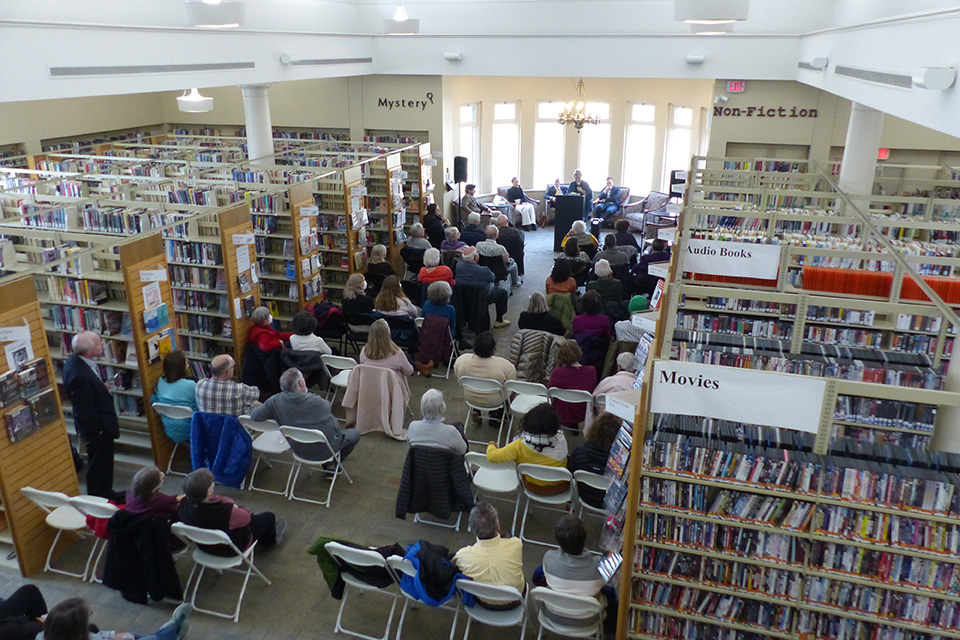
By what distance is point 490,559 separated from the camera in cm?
412

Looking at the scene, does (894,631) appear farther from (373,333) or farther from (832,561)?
(373,333)

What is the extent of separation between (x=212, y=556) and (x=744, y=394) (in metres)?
3.46

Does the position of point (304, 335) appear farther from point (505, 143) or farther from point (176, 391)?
point (505, 143)

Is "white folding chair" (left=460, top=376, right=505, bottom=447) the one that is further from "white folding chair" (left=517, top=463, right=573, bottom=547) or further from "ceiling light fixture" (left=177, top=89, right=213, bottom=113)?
"ceiling light fixture" (left=177, top=89, right=213, bottom=113)

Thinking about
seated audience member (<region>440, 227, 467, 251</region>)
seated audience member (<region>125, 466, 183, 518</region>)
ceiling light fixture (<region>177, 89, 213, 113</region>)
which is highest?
ceiling light fixture (<region>177, 89, 213, 113</region>)

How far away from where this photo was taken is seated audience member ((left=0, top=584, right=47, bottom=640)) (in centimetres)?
368

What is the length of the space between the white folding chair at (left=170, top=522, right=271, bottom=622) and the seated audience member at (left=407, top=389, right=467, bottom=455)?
4.35 ft

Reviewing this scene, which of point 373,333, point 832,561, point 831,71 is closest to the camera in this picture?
point 832,561

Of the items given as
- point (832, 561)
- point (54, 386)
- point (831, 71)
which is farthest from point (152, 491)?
point (831, 71)

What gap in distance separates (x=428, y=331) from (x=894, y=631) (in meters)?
5.11

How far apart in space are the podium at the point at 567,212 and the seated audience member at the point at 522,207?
1.77 m

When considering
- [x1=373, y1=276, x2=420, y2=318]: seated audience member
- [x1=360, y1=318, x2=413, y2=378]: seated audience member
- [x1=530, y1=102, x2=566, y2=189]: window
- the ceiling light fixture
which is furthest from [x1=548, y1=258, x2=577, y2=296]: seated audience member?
[x1=530, y1=102, x2=566, y2=189]: window

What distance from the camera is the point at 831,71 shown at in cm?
929

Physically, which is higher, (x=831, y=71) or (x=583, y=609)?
(x=831, y=71)
